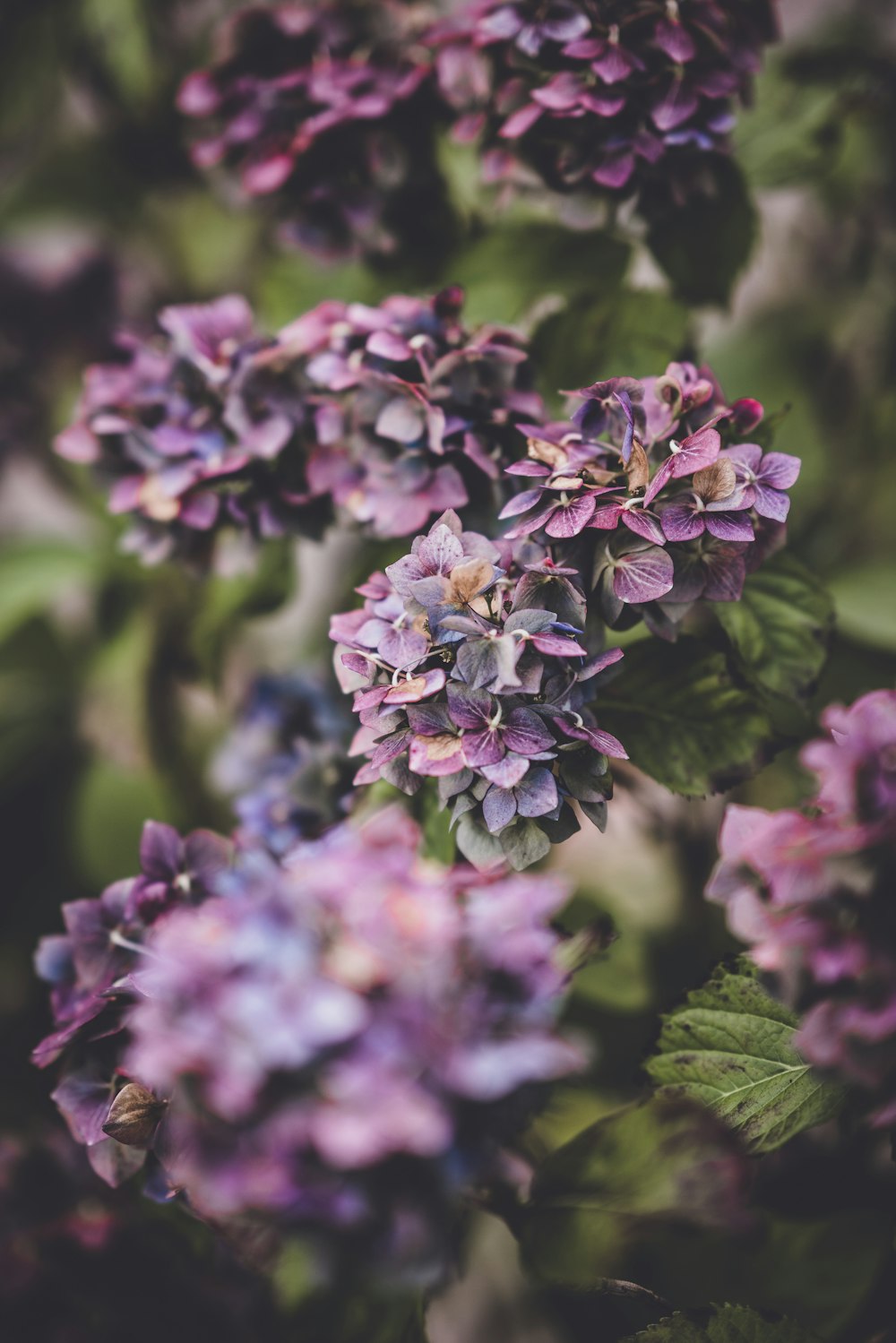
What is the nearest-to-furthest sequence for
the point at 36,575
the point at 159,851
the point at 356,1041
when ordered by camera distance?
the point at 356,1041 < the point at 159,851 < the point at 36,575

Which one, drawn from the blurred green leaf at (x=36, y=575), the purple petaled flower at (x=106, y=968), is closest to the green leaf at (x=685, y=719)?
the purple petaled flower at (x=106, y=968)

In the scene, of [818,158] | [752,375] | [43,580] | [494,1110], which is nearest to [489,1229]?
[494,1110]

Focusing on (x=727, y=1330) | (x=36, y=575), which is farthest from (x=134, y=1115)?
(x=36, y=575)

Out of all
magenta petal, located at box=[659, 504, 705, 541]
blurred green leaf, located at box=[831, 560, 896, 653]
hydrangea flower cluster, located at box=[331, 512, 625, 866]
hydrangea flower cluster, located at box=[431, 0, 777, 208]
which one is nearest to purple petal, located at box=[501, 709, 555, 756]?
hydrangea flower cluster, located at box=[331, 512, 625, 866]

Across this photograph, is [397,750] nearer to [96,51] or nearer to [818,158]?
[818,158]

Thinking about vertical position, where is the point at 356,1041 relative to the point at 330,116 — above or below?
below

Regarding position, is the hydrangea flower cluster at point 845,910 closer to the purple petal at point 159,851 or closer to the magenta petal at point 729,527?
the magenta petal at point 729,527

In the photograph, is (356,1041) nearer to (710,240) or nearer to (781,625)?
(781,625)
